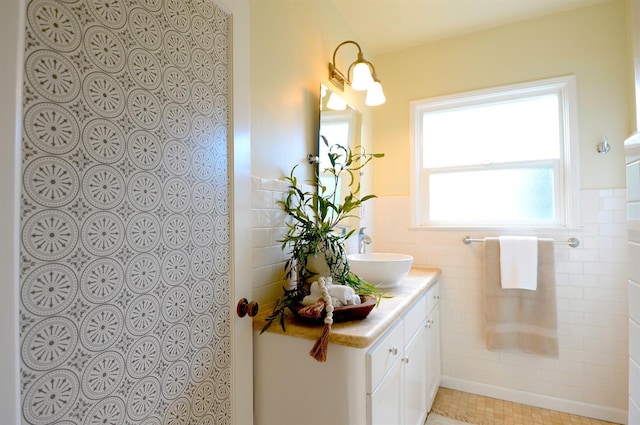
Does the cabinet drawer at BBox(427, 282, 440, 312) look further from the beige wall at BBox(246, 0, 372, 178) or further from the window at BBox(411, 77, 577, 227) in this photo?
the beige wall at BBox(246, 0, 372, 178)

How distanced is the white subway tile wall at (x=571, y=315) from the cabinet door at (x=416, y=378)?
0.58 meters

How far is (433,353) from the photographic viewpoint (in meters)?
2.19

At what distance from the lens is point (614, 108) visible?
6.52ft

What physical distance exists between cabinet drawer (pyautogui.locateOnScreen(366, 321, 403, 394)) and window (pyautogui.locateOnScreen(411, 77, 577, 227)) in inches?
52.0

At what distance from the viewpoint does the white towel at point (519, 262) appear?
208 cm

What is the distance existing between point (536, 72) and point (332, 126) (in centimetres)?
151

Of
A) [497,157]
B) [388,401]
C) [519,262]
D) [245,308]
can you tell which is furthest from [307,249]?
[497,157]

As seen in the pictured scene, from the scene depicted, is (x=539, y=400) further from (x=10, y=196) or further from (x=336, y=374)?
(x=10, y=196)

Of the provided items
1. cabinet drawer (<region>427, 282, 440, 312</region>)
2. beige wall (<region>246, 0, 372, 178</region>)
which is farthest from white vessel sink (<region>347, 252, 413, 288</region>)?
beige wall (<region>246, 0, 372, 178</region>)

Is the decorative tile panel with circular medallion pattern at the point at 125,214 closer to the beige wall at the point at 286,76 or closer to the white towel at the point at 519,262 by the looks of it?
the beige wall at the point at 286,76

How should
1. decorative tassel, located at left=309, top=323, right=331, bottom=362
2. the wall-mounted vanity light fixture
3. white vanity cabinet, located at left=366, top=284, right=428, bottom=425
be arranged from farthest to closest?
the wall-mounted vanity light fixture < white vanity cabinet, located at left=366, top=284, right=428, bottom=425 < decorative tassel, located at left=309, top=323, right=331, bottom=362

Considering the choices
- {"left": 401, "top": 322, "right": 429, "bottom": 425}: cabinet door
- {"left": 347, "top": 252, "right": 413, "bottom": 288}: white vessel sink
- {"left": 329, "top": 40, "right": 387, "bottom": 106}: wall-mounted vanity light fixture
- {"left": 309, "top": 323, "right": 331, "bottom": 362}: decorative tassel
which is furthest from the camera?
{"left": 329, "top": 40, "right": 387, "bottom": 106}: wall-mounted vanity light fixture

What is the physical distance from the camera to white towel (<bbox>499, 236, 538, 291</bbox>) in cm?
208

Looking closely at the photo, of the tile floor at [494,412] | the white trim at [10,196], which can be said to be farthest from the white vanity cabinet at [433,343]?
the white trim at [10,196]
